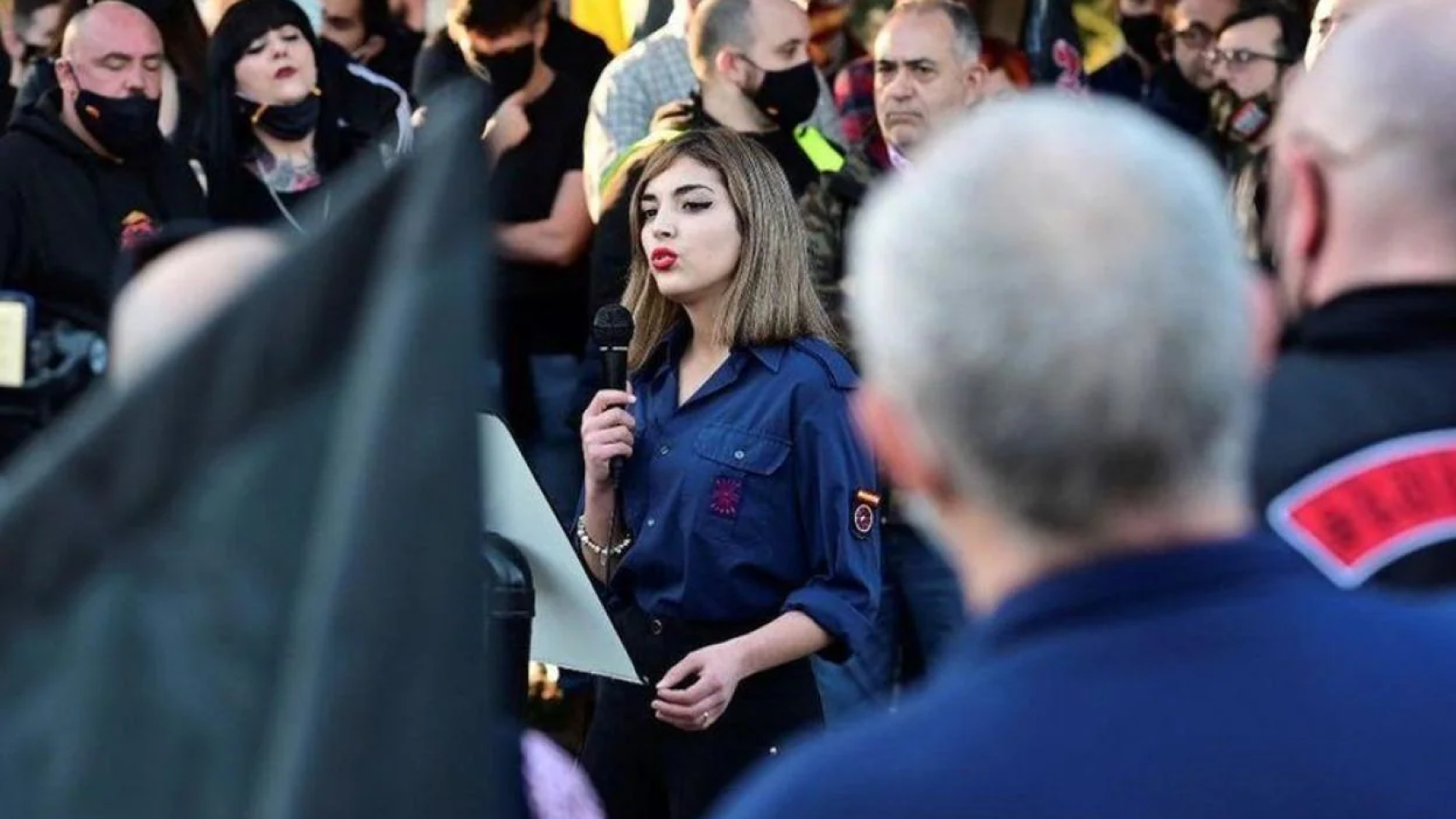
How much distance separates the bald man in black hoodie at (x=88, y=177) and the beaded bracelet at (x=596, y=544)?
6.33 feet

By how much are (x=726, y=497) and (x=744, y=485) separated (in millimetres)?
38

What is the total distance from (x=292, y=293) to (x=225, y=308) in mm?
44

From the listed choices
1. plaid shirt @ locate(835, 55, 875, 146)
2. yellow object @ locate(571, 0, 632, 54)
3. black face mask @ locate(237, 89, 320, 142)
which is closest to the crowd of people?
black face mask @ locate(237, 89, 320, 142)

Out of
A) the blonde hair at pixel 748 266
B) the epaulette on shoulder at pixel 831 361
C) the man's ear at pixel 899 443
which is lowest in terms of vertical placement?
the epaulette on shoulder at pixel 831 361

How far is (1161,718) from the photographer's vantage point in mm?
1755

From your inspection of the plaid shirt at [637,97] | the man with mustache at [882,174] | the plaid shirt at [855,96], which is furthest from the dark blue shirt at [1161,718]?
the plaid shirt at [855,96]

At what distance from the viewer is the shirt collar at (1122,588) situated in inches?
70.6

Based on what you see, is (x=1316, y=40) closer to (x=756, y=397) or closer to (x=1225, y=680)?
(x=756, y=397)

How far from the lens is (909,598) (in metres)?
6.84

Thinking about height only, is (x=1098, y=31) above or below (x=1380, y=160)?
below

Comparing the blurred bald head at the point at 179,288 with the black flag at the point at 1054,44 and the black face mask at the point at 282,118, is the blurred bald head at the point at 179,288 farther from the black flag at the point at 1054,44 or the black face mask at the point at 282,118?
the black flag at the point at 1054,44

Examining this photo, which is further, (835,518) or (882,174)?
(882,174)

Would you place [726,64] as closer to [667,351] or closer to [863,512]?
[667,351]

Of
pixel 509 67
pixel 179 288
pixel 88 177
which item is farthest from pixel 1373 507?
pixel 509 67
